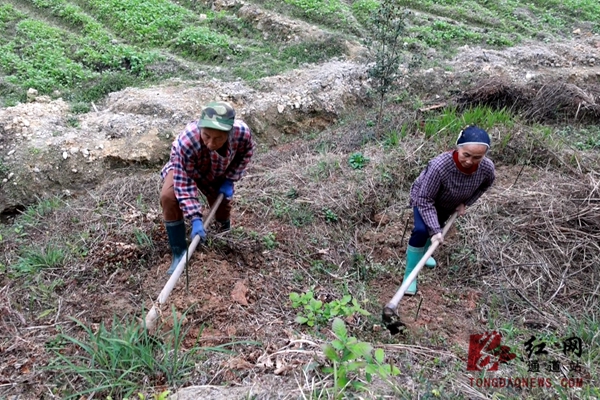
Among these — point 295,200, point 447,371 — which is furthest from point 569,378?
point 295,200

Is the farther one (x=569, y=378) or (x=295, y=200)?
(x=295, y=200)

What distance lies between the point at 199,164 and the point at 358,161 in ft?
7.10

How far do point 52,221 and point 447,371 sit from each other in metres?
3.27

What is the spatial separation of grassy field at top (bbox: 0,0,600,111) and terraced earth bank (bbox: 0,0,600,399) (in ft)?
0.15

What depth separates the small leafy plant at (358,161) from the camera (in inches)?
182

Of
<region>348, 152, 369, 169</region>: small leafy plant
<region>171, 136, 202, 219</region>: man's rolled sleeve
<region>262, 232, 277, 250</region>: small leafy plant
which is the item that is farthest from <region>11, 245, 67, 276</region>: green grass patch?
<region>348, 152, 369, 169</region>: small leafy plant

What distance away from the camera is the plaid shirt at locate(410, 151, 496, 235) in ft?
9.33

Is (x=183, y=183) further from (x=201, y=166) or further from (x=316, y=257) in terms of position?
(x=316, y=257)

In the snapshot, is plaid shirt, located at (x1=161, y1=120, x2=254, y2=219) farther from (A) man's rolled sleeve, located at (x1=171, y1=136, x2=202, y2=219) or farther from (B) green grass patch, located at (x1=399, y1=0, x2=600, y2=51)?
Answer: (B) green grass patch, located at (x1=399, y1=0, x2=600, y2=51)

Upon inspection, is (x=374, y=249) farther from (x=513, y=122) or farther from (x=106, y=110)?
(x=106, y=110)

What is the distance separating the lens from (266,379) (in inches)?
87.0

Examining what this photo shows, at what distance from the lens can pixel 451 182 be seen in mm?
2875

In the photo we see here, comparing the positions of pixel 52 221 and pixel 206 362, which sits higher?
pixel 206 362

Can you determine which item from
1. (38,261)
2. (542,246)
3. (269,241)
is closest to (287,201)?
(269,241)
